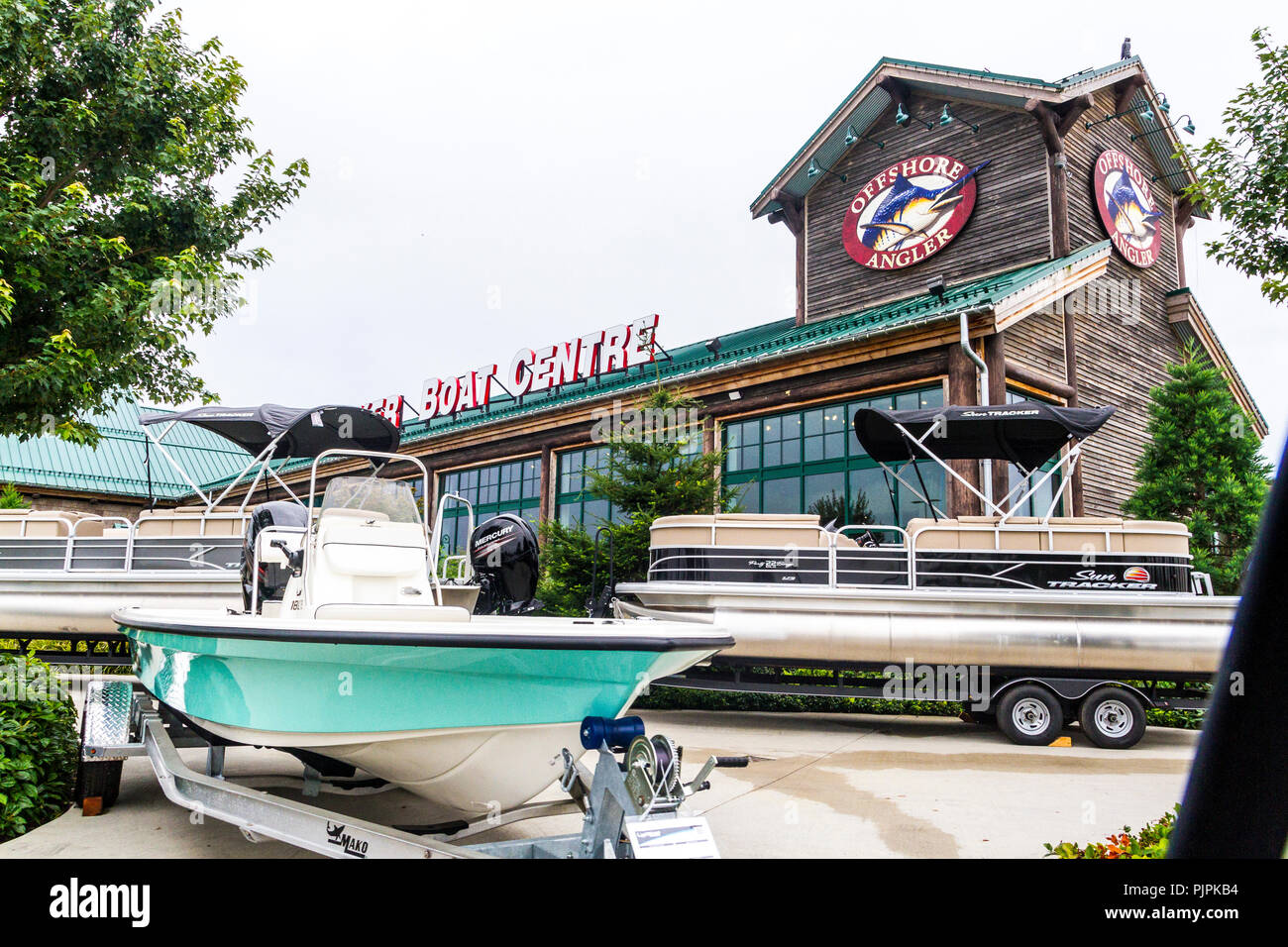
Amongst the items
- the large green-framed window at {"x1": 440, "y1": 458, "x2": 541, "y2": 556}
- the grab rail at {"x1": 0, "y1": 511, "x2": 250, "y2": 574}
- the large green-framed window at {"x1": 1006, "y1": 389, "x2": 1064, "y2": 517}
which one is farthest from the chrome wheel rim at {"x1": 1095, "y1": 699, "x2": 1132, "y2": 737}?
the large green-framed window at {"x1": 440, "y1": 458, "x2": 541, "y2": 556}

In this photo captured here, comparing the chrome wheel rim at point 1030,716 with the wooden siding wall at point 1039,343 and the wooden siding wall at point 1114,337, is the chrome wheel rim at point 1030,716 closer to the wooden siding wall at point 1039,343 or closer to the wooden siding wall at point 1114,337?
the wooden siding wall at point 1039,343

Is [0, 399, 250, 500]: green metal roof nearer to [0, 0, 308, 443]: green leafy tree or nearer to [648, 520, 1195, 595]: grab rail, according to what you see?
[0, 0, 308, 443]: green leafy tree

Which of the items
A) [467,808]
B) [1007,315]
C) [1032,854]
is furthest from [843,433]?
[467,808]

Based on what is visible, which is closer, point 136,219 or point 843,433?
point 136,219

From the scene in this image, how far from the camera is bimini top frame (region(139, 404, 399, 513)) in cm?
1048

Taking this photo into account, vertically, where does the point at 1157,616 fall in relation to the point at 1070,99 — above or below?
below

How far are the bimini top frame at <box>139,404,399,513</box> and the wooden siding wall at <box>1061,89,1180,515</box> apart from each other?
11482 millimetres

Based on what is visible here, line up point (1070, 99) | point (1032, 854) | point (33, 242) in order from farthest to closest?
point (1070, 99)
point (33, 242)
point (1032, 854)

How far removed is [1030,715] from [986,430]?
3.18 metres

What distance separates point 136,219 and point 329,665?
6562mm

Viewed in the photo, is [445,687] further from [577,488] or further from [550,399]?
[550,399]

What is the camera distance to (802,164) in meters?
17.8

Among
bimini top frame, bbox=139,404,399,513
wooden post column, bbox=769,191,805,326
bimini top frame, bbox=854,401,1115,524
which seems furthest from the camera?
wooden post column, bbox=769,191,805,326
